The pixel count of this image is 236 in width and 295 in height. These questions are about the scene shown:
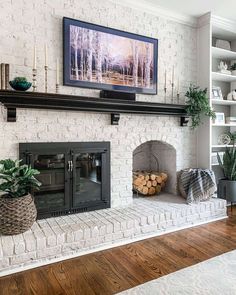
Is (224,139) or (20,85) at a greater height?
(20,85)

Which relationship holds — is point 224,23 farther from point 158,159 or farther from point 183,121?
point 158,159

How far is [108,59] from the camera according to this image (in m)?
2.91

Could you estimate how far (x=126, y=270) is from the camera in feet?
6.62

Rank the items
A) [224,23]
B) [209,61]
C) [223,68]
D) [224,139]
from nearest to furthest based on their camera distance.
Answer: [209,61] < [224,23] < [223,68] < [224,139]

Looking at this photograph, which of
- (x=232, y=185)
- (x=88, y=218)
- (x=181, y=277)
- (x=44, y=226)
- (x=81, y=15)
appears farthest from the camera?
(x=232, y=185)

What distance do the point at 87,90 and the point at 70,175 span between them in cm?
100

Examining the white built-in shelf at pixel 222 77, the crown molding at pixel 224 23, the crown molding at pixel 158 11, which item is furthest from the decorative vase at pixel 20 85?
the crown molding at pixel 224 23

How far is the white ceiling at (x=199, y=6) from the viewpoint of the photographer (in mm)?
3086

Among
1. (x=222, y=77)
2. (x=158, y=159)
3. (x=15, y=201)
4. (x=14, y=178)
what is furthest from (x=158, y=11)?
(x=15, y=201)

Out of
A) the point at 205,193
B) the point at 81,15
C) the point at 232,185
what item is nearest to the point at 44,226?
the point at 205,193

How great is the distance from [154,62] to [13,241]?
2.64 meters

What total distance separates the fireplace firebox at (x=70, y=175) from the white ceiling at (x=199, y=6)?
1.96 metres

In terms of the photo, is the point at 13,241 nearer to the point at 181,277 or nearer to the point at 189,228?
the point at 181,277

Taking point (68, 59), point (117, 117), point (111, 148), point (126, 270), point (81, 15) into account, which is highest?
point (81, 15)
